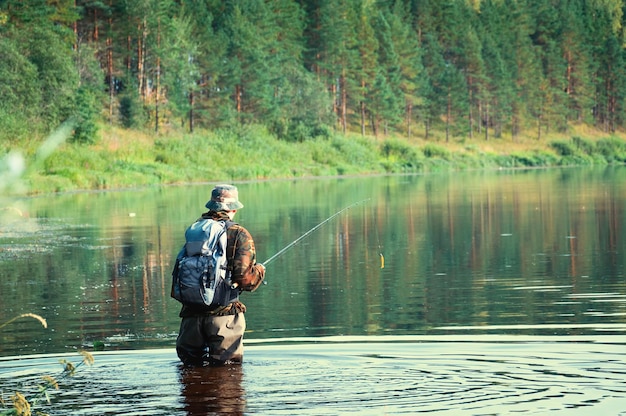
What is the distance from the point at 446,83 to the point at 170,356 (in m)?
104

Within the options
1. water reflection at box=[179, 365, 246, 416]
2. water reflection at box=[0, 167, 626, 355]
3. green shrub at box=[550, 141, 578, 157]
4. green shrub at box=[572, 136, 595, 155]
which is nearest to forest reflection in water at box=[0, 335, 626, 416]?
water reflection at box=[179, 365, 246, 416]

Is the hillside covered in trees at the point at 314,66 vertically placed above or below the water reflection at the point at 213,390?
above

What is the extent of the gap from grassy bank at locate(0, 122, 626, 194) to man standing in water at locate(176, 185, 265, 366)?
26608 mm

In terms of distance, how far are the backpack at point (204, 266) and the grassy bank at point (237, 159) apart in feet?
88.3

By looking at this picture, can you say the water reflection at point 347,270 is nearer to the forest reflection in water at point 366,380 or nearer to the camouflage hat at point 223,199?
the forest reflection in water at point 366,380

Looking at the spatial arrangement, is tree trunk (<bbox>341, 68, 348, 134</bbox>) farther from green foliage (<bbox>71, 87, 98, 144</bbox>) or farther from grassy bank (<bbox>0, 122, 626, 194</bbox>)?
green foliage (<bbox>71, 87, 98, 144</bbox>)

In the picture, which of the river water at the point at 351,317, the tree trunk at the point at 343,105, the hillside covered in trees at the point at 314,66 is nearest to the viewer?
the river water at the point at 351,317

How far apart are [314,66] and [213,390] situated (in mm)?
98725

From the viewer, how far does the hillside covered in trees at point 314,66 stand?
62.5 m

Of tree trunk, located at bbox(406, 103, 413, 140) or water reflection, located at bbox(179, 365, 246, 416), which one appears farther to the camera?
tree trunk, located at bbox(406, 103, 413, 140)

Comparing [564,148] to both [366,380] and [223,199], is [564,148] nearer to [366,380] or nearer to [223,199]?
[223,199]

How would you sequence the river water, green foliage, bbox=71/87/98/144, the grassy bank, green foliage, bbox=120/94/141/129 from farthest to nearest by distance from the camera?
green foliage, bbox=120/94/141/129 < green foliage, bbox=71/87/98/144 < the grassy bank < the river water

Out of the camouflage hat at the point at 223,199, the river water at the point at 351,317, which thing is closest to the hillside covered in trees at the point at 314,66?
the river water at the point at 351,317

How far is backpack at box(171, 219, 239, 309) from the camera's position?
32.3 ft
